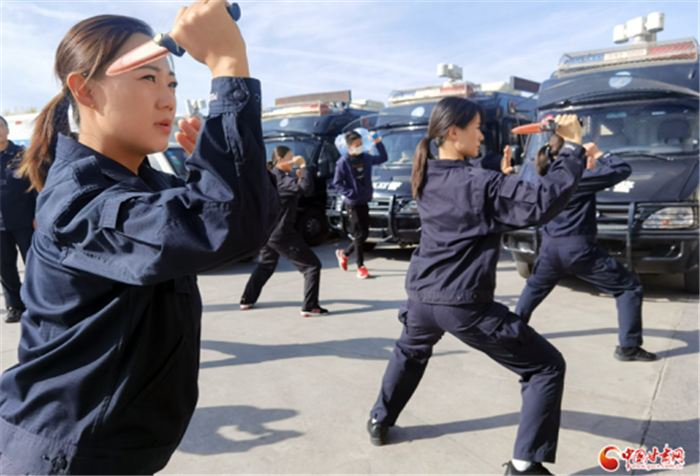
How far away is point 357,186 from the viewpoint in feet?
26.1

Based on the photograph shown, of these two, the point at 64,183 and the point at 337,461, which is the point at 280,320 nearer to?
the point at 337,461

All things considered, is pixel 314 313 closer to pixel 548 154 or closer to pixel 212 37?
pixel 548 154

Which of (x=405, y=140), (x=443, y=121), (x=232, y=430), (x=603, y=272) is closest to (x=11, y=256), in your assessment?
(x=232, y=430)

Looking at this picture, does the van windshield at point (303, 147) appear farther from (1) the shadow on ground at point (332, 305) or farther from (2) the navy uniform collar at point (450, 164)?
(2) the navy uniform collar at point (450, 164)

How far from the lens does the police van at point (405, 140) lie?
8.61 m

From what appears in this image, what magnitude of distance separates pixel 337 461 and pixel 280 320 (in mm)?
2879

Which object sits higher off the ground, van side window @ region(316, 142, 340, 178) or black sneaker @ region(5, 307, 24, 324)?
van side window @ region(316, 142, 340, 178)

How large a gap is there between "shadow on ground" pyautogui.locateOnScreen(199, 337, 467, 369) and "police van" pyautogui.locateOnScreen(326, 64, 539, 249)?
3.67 metres

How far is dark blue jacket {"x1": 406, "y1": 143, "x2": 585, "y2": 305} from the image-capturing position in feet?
8.29

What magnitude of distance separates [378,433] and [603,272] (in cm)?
236

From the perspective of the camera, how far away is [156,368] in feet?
4.01

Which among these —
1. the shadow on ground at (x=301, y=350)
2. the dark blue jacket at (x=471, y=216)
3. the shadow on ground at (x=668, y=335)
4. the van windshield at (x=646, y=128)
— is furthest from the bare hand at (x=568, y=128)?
the van windshield at (x=646, y=128)

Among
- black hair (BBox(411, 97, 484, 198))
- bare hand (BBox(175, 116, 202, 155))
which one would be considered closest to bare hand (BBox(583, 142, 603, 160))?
black hair (BBox(411, 97, 484, 198))

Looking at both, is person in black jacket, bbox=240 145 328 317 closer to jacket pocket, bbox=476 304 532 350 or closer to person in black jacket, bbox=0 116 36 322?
person in black jacket, bbox=0 116 36 322
